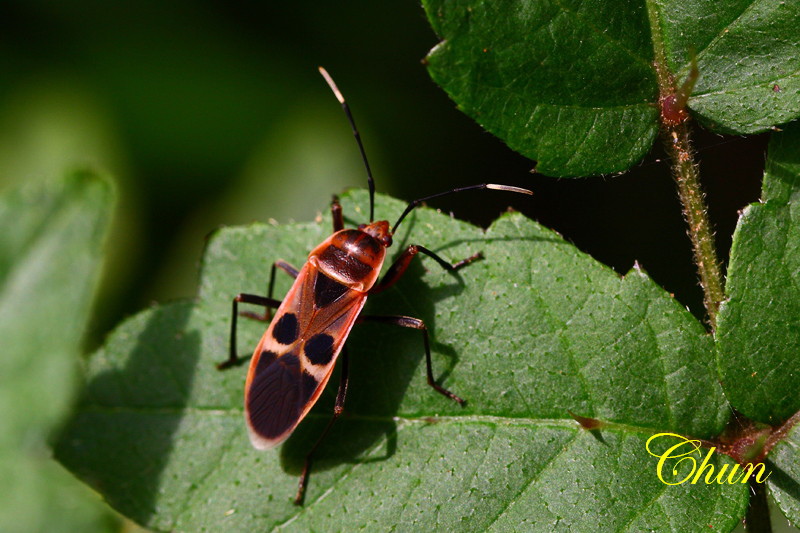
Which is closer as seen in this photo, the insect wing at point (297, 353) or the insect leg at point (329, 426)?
the insect leg at point (329, 426)

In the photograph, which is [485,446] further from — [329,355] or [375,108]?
[375,108]

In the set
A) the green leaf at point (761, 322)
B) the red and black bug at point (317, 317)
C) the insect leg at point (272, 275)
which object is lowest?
the green leaf at point (761, 322)

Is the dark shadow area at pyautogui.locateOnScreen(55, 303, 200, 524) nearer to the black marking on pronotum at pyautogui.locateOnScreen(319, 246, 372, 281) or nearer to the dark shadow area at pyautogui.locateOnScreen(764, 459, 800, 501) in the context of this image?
the black marking on pronotum at pyautogui.locateOnScreen(319, 246, 372, 281)

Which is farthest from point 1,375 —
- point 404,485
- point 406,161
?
point 406,161

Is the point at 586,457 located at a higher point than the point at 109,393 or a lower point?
lower

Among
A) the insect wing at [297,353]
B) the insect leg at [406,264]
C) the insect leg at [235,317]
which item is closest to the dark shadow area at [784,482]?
the insect leg at [406,264]

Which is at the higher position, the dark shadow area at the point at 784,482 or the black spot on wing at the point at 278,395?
the black spot on wing at the point at 278,395

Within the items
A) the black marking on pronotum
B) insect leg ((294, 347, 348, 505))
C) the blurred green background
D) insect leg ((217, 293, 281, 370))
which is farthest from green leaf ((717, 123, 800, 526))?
the blurred green background

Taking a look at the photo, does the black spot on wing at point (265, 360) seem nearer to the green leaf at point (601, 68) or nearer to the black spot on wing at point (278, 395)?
the black spot on wing at point (278, 395)
